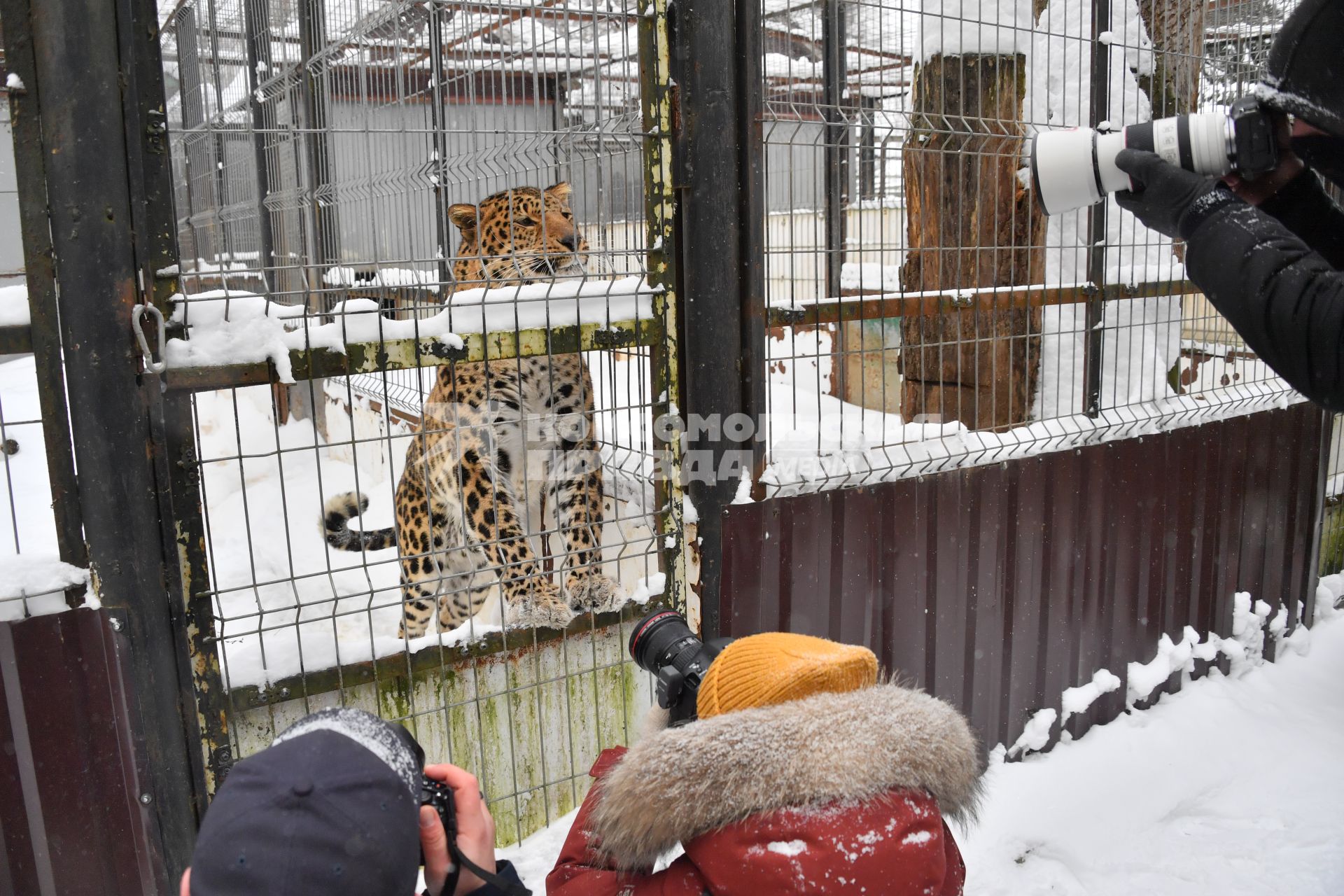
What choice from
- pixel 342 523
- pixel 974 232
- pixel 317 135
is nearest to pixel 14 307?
pixel 342 523

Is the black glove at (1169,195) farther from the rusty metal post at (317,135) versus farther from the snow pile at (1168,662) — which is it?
the snow pile at (1168,662)

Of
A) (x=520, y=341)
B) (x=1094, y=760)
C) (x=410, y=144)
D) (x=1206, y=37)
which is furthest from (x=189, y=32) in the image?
(x=1094, y=760)

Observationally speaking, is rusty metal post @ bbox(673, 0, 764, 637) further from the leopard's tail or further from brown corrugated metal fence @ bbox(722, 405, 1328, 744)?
the leopard's tail

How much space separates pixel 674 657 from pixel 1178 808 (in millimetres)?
2577

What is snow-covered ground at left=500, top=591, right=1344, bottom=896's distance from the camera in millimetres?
3137

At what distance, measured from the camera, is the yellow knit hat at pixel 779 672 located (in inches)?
57.9

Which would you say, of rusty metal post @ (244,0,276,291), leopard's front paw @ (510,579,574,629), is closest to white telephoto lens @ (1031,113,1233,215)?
leopard's front paw @ (510,579,574,629)

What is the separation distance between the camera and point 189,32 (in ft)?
22.5

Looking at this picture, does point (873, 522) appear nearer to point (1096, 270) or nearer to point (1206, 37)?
point (1096, 270)

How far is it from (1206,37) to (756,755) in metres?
4.98

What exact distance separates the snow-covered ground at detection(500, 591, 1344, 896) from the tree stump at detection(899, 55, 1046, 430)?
54.9 inches

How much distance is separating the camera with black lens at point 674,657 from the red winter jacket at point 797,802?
0.26 m

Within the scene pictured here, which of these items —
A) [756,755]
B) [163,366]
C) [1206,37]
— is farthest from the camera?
[1206,37]

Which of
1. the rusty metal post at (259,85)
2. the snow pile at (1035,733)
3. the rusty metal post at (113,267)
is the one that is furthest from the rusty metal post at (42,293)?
the snow pile at (1035,733)
